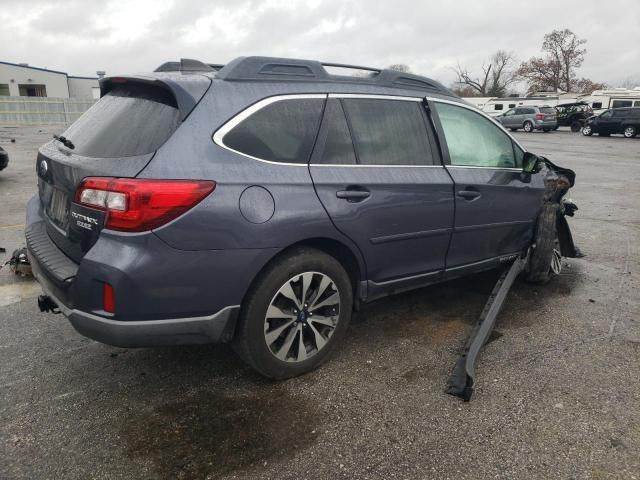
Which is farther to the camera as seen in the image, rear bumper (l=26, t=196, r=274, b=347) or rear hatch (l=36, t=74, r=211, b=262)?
rear hatch (l=36, t=74, r=211, b=262)

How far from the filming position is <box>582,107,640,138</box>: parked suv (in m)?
28.7

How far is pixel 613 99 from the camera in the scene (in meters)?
40.3

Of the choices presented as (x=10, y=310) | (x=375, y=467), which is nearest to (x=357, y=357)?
(x=375, y=467)

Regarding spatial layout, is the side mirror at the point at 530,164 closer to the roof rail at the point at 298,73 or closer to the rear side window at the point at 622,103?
the roof rail at the point at 298,73

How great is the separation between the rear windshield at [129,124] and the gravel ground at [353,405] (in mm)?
1343

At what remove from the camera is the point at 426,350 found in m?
3.45

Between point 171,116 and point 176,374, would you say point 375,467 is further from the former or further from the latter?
point 171,116

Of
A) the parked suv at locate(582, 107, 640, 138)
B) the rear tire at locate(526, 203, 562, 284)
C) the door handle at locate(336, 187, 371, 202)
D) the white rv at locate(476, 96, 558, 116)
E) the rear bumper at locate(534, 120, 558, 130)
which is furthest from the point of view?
the white rv at locate(476, 96, 558, 116)

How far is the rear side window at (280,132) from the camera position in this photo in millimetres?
2715

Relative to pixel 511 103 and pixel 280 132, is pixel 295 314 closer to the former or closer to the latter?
pixel 280 132

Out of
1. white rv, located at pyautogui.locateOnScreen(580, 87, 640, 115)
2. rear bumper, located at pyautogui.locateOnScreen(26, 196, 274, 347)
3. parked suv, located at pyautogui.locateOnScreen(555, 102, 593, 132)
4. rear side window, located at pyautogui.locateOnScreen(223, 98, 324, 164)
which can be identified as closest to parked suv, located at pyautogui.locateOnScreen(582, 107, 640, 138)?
parked suv, located at pyautogui.locateOnScreen(555, 102, 593, 132)

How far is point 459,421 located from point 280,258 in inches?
49.7

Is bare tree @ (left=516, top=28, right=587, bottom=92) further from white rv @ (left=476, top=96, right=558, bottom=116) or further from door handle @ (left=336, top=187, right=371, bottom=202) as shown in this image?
door handle @ (left=336, top=187, right=371, bottom=202)

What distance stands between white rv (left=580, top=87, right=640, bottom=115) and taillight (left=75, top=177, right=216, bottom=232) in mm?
42820
